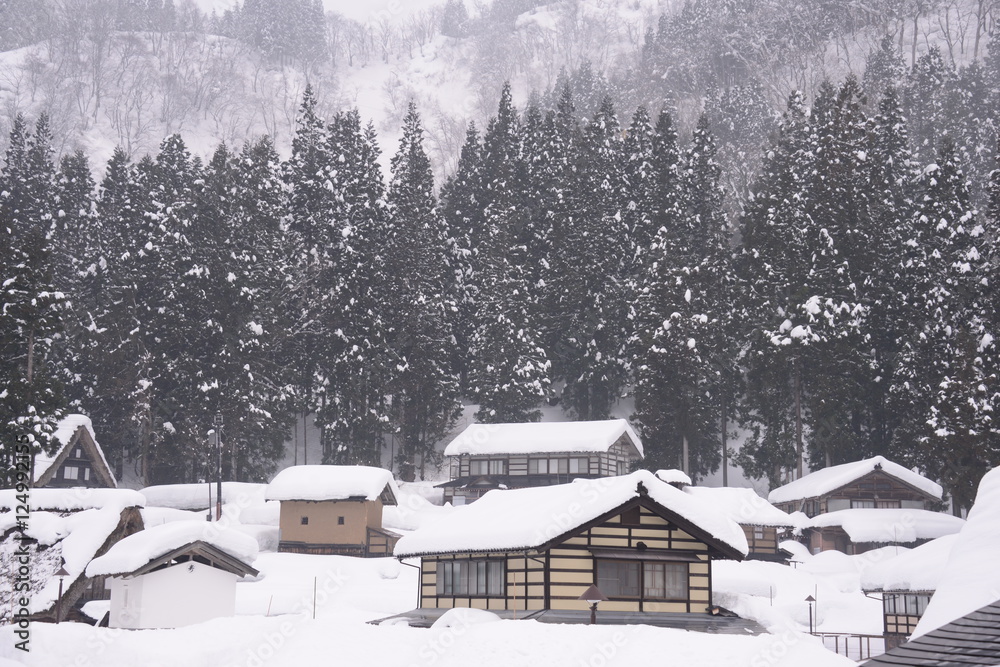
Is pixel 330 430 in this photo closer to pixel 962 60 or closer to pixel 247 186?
pixel 247 186

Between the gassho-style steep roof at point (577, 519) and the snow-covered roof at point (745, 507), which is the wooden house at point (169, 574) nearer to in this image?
the gassho-style steep roof at point (577, 519)

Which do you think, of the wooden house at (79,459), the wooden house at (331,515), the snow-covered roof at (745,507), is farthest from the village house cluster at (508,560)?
the wooden house at (79,459)

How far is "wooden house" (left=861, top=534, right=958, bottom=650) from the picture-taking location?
33250mm

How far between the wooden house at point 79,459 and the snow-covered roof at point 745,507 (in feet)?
115

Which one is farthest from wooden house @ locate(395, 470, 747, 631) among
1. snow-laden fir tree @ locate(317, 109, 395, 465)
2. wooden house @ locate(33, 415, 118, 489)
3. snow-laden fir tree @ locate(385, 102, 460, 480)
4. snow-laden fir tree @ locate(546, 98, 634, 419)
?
snow-laden fir tree @ locate(546, 98, 634, 419)

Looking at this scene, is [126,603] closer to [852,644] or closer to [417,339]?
[852,644]

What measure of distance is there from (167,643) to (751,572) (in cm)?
3084

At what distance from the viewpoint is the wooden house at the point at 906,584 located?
33.2m

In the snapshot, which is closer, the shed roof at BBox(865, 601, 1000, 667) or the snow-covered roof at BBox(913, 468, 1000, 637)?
the shed roof at BBox(865, 601, 1000, 667)

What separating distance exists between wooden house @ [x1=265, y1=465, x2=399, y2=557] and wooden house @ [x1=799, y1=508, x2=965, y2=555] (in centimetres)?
2352

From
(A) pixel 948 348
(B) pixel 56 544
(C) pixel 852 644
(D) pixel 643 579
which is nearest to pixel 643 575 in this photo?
(D) pixel 643 579

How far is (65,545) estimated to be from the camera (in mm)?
32875

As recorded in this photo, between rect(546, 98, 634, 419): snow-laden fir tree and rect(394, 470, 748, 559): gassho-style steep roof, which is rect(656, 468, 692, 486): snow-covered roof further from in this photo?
rect(394, 470, 748, 559): gassho-style steep roof

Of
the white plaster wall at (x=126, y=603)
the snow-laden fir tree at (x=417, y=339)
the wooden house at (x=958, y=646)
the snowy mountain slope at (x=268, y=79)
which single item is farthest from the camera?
the snowy mountain slope at (x=268, y=79)
